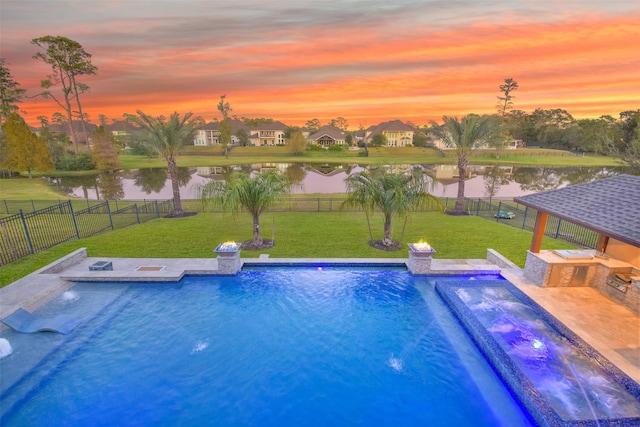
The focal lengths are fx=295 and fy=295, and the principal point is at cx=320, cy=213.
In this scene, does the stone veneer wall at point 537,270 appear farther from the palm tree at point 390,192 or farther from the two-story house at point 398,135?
the two-story house at point 398,135

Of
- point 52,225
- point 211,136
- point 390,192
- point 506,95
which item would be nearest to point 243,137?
point 211,136

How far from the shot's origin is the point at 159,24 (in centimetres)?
1725

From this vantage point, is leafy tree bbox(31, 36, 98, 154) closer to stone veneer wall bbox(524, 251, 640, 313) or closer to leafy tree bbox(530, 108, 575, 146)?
stone veneer wall bbox(524, 251, 640, 313)

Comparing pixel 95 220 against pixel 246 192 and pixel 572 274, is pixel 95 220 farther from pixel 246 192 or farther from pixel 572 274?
pixel 572 274

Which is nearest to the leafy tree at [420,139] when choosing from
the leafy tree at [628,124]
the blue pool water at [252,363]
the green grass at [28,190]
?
the leafy tree at [628,124]

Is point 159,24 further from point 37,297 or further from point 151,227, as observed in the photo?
point 37,297

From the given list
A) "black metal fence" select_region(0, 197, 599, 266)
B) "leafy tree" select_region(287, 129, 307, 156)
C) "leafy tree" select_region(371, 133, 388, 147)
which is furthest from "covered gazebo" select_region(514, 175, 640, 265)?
"leafy tree" select_region(371, 133, 388, 147)

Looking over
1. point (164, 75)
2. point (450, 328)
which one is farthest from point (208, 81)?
point (450, 328)

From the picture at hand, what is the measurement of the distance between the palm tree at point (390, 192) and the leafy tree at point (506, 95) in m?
73.1

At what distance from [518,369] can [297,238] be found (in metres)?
8.95

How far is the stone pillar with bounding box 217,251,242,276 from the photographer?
30.7 ft

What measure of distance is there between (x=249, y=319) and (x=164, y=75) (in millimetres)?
28581

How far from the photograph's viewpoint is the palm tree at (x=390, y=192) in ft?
34.2

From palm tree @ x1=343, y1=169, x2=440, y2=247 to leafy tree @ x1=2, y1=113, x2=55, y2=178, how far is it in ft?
154
